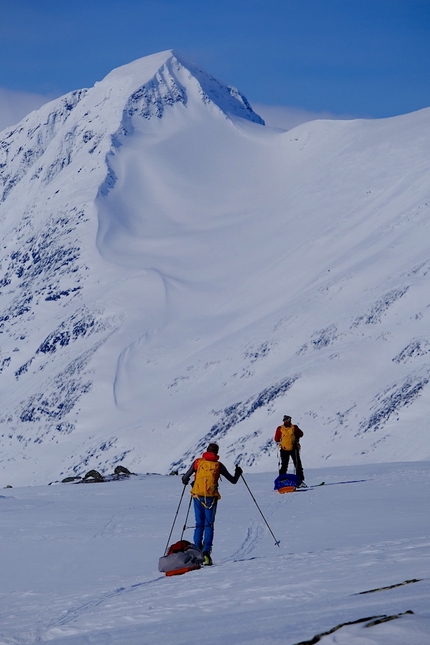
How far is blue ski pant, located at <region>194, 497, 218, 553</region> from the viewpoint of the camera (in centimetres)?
1154

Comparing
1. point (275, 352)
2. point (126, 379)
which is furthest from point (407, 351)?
point (126, 379)

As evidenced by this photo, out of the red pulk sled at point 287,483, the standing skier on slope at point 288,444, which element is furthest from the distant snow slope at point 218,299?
the red pulk sled at point 287,483

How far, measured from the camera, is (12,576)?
11.7 metres

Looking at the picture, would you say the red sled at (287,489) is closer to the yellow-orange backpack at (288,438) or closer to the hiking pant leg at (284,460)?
the hiking pant leg at (284,460)

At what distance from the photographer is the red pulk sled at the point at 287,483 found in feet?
64.5

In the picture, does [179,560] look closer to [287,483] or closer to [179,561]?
[179,561]

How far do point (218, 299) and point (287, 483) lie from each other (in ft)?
332

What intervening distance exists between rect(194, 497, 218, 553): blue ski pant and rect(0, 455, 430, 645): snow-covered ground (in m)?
0.34

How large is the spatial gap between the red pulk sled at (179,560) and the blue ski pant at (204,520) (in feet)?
1.13

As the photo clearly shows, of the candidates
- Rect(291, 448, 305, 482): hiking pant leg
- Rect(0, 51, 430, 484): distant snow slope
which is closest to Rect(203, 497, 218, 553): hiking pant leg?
Rect(291, 448, 305, 482): hiking pant leg

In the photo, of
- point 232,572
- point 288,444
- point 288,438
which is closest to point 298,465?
point 288,444

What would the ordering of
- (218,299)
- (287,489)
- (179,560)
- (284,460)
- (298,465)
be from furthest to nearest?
(218,299) → (284,460) → (298,465) → (287,489) → (179,560)

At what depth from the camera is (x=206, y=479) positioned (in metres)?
11.7

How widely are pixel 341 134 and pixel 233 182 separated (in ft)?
71.8
